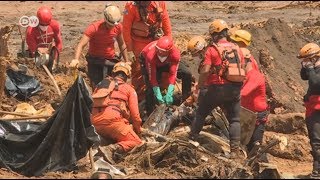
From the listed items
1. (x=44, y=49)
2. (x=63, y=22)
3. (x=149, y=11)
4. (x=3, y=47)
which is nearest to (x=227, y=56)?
(x=149, y=11)

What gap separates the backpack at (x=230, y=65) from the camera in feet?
34.2

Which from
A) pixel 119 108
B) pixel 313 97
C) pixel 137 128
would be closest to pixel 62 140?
pixel 119 108

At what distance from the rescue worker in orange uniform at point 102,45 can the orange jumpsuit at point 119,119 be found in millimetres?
1859

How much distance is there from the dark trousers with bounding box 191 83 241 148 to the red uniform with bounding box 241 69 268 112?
18.8 inches

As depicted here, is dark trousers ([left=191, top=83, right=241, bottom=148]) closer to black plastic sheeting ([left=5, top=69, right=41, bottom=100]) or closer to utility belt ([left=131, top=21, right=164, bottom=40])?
utility belt ([left=131, top=21, right=164, bottom=40])

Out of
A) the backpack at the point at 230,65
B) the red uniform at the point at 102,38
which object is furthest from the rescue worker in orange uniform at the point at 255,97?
the red uniform at the point at 102,38

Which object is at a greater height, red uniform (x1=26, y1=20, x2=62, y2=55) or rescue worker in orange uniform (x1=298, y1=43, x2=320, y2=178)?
red uniform (x1=26, y1=20, x2=62, y2=55)

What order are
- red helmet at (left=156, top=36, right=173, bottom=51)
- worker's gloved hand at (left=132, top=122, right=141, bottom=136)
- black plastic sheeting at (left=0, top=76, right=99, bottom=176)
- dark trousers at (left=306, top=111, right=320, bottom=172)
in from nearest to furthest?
black plastic sheeting at (left=0, top=76, right=99, bottom=176), dark trousers at (left=306, top=111, right=320, bottom=172), worker's gloved hand at (left=132, top=122, right=141, bottom=136), red helmet at (left=156, top=36, right=173, bottom=51)

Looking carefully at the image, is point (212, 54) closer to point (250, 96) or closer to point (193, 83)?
point (250, 96)

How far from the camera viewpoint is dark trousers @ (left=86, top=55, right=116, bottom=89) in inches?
509

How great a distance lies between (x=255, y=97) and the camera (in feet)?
36.9

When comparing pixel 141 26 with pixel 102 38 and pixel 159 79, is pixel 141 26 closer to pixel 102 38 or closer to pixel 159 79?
pixel 102 38

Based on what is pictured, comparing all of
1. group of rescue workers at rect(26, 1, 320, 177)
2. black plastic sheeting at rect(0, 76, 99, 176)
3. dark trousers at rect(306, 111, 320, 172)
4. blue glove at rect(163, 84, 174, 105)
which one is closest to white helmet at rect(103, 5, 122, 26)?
group of rescue workers at rect(26, 1, 320, 177)

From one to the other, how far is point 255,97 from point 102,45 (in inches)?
115
